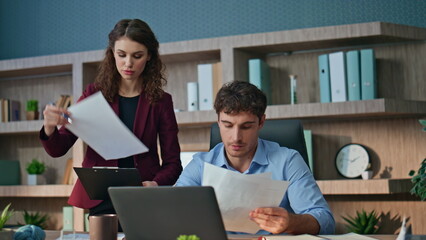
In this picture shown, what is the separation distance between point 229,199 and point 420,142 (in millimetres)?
2285

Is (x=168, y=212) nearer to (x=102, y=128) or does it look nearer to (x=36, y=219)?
(x=102, y=128)

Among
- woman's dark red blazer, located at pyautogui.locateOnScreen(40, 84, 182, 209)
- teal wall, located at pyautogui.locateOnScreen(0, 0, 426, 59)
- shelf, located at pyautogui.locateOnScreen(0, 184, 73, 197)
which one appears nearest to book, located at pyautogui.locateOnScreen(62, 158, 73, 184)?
shelf, located at pyautogui.locateOnScreen(0, 184, 73, 197)

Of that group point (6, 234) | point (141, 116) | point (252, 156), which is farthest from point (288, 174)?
point (6, 234)

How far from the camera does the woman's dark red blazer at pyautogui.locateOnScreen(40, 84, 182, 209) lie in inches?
75.6

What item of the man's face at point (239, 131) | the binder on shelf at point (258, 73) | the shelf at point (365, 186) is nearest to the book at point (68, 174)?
the binder on shelf at point (258, 73)

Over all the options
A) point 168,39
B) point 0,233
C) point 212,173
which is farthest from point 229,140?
point 168,39

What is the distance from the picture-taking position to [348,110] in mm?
3084

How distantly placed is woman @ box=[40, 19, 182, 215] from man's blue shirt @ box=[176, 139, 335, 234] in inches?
5.9

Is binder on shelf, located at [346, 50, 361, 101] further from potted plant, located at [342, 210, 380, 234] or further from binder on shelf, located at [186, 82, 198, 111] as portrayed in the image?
binder on shelf, located at [186, 82, 198, 111]

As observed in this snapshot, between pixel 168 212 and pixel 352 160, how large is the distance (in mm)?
2286

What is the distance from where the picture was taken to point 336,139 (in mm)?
3379

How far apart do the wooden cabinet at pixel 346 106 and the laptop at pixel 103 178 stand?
1.78 meters

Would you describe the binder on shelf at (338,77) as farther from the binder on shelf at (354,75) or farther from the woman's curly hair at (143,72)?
the woman's curly hair at (143,72)

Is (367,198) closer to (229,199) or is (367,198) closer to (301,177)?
(301,177)
